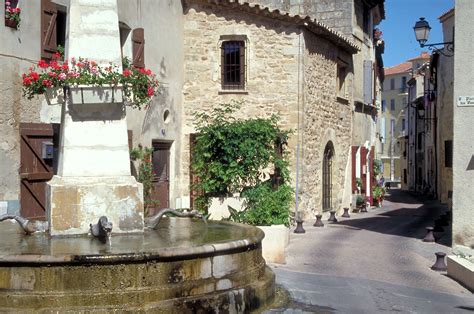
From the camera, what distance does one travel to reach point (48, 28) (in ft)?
38.0

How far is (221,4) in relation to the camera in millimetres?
16266

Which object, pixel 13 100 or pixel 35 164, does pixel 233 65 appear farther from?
pixel 13 100

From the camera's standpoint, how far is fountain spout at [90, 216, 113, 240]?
6.56 meters

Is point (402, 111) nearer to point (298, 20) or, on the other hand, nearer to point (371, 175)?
point (371, 175)

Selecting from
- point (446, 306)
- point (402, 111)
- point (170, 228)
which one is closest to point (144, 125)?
point (170, 228)

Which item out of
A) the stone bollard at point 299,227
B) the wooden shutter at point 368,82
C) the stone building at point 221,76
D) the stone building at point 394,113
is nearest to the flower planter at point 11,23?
the stone building at point 221,76

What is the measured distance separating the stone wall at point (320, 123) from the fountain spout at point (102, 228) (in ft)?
33.5

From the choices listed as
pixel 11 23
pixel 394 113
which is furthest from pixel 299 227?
pixel 394 113

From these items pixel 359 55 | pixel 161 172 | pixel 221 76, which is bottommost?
pixel 161 172

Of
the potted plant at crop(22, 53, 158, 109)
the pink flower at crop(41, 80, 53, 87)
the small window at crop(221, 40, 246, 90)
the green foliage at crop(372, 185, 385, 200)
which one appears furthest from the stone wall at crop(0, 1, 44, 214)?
the green foliage at crop(372, 185, 385, 200)

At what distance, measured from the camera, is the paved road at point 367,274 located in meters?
7.57

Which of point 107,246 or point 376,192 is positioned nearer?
point 107,246

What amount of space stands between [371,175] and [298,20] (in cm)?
1123

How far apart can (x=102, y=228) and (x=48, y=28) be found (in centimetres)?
620
